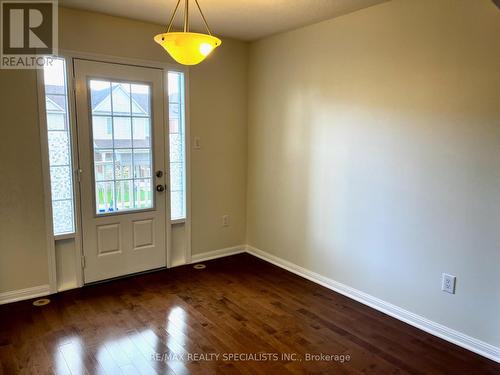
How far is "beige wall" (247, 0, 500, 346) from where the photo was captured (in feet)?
7.74

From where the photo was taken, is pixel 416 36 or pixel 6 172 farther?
pixel 6 172

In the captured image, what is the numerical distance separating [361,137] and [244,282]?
1.71m

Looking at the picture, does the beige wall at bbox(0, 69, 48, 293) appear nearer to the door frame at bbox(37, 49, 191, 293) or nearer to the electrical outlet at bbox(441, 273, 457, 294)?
the door frame at bbox(37, 49, 191, 293)

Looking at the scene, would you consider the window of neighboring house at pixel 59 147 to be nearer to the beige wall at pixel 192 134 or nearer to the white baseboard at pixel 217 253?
the beige wall at pixel 192 134

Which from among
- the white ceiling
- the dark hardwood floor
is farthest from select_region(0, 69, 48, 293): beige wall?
the white ceiling

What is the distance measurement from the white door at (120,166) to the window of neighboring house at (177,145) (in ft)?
0.44

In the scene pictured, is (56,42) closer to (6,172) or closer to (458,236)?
(6,172)

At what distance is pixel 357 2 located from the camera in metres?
2.78

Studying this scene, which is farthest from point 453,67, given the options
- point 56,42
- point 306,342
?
point 56,42

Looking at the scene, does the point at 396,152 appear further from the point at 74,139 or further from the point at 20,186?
the point at 20,186

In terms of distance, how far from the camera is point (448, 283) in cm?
256

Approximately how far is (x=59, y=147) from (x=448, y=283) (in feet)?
10.5

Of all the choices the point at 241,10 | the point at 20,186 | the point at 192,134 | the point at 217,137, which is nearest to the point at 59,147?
the point at 20,186

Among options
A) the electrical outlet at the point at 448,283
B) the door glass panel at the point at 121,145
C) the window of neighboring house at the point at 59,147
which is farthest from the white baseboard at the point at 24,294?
the electrical outlet at the point at 448,283
